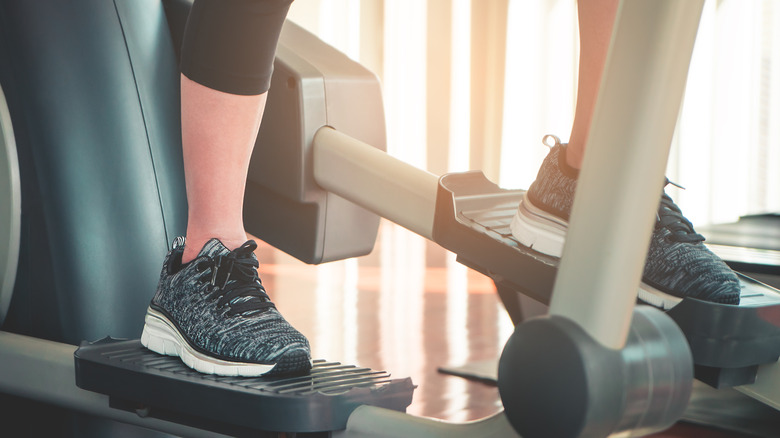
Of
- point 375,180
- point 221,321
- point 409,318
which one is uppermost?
point 375,180

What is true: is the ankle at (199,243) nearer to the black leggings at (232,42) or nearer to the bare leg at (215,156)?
the bare leg at (215,156)

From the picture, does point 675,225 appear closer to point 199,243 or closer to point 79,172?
point 199,243

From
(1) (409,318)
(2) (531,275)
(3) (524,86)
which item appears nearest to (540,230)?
(2) (531,275)

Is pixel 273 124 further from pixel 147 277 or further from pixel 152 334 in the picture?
pixel 152 334

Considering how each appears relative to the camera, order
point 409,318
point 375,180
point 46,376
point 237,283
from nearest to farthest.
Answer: point 237,283 < point 46,376 < point 375,180 < point 409,318

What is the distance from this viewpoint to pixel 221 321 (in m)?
0.84

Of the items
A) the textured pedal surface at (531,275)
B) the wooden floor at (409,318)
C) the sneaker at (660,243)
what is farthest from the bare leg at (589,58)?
the wooden floor at (409,318)

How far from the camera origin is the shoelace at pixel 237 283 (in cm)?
85

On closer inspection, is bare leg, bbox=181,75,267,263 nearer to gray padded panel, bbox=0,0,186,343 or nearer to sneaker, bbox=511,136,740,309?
gray padded panel, bbox=0,0,186,343

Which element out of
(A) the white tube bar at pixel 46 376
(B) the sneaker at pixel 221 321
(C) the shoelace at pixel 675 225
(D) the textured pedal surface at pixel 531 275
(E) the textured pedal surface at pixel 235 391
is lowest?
(A) the white tube bar at pixel 46 376

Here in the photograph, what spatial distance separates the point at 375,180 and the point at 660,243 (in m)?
0.42

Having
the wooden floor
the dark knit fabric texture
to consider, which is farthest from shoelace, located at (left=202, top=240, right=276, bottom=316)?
the wooden floor

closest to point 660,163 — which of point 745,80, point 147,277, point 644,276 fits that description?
point 644,276

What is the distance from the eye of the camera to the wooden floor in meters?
1.44
